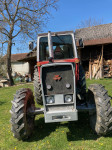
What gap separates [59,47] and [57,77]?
4.28 feet

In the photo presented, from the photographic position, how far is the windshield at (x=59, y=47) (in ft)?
14.2

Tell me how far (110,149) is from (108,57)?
14238 millimetres

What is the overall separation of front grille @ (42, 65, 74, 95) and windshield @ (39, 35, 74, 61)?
35.4 inches

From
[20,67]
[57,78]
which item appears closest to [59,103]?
[57,78]

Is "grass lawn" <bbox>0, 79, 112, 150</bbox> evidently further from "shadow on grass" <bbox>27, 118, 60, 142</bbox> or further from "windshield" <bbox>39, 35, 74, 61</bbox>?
"windshield" <bbox>39, 35, 74, 61</bbox>

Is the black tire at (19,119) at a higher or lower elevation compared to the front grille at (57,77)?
lower

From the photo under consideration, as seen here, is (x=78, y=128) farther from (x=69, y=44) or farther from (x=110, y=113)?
(x=69, y=44)

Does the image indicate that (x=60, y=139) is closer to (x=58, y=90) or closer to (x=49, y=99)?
(x=49, y=99)

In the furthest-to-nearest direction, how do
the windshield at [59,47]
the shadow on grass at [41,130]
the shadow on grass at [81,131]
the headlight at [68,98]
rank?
the windshield at [59,47], the shadow on grass at [41,130], the shadow on grass at [81,131], the headlight at [68,98]

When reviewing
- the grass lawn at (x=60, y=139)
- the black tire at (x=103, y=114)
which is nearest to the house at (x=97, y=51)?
the grass lawn at (x=60, y=139)

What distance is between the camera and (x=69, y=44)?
4.38 m

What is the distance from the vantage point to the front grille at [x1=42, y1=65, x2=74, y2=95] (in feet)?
11.3

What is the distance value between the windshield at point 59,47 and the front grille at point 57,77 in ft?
2.95

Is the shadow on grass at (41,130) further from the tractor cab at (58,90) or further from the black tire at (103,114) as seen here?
the black tire at (103,114)
